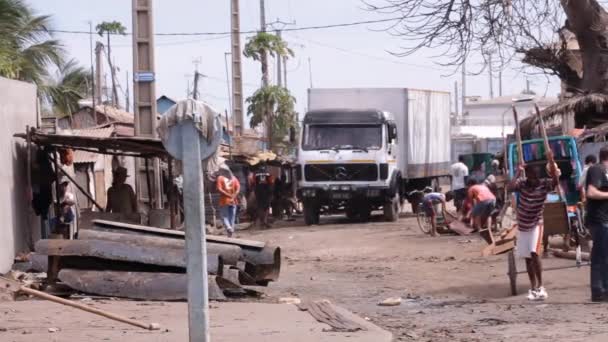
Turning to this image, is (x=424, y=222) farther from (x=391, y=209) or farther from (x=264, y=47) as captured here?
(x=264, y=47)

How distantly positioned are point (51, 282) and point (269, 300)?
262 cm

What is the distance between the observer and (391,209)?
3058 cm

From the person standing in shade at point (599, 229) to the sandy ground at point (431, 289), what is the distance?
247 mm

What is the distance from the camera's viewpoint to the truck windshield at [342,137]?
30.0 meters

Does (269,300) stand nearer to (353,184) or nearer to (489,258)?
(489,258)

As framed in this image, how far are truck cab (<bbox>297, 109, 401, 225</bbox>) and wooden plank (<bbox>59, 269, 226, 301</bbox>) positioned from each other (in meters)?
16.7

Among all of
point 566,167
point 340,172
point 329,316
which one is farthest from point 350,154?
point 329,316

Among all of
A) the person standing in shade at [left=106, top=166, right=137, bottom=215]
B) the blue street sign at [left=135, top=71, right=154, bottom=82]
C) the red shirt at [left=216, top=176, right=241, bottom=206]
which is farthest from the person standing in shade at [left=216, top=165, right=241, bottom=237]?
the blue street sign at [left=135, top=71, right=154, bottom=82]

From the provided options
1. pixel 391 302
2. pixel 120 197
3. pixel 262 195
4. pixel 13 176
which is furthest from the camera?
pixel 262 195

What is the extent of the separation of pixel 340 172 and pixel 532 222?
16554mm

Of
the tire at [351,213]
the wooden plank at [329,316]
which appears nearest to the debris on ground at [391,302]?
the wooden plank at [329,316]

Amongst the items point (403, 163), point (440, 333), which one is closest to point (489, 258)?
point (440, 333)

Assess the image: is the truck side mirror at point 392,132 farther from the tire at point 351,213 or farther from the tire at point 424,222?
the tire at point 424,222

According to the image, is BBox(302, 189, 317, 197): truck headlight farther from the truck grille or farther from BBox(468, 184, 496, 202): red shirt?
BBox(468, 184, 496, 202): red shirt
